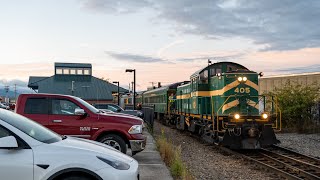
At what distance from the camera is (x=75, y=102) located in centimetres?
1067

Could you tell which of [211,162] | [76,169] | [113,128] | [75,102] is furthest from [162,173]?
[211,162]

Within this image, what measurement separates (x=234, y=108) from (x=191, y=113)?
512 centimetres

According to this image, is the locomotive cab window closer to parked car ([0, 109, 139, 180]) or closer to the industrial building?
parked car ([0, 109, 139, 180])

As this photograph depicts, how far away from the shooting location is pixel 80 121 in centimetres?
1062

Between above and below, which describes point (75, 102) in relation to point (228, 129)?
above

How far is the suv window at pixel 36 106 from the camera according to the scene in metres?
10.7

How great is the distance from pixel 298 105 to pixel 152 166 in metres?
19.0

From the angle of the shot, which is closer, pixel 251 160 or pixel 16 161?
pixel 16 161

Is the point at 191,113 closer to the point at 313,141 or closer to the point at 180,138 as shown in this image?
the point at 180,138

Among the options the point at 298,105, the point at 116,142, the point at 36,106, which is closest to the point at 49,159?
the point at 116,142

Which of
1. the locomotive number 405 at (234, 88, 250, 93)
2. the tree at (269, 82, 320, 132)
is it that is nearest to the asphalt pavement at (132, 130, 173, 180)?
the locomotive number 405 at (234, 88, 250, 93)

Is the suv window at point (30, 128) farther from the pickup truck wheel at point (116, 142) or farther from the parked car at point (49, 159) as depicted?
the pickup truck wheel at point (116, 142)

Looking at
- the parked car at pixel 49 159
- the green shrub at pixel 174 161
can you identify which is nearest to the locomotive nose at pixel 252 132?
the green shrub at pixel 174 161

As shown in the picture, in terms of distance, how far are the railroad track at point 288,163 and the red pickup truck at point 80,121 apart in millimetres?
4418
